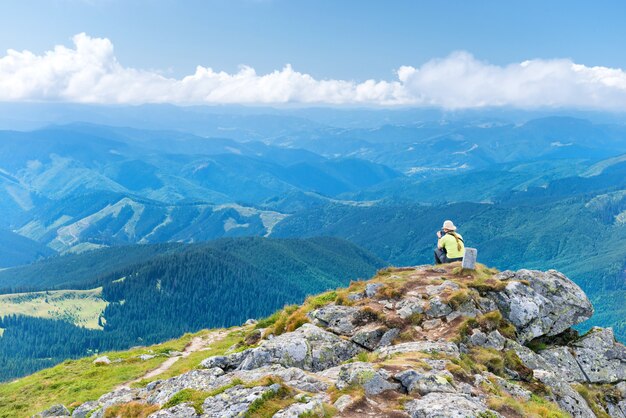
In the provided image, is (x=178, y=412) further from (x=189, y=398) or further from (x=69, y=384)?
(x=69, y=384)

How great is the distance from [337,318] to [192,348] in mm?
22218

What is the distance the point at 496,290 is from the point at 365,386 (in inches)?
717

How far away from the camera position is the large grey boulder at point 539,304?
31.9 meters

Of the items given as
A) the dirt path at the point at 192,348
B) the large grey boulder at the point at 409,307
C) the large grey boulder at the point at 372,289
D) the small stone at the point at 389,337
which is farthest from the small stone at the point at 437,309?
the dirt path at the point at 192,348

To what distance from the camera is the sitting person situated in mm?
40850

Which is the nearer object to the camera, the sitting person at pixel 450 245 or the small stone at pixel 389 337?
the small stone at pixel 389 337

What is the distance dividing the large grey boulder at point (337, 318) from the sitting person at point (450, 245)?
13593 mm

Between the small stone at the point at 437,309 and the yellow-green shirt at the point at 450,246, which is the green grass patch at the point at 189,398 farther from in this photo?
the yellow-green shirt at the point at 450,246

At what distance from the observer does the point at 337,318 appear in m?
31.6

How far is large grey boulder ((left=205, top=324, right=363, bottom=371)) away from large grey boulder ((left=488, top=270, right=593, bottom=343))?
12.4 meters

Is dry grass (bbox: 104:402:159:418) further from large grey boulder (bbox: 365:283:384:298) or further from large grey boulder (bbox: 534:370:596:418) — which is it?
large grey boulder (bbox: 534:370:596:418)

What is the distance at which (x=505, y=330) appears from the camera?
2988 centimetres

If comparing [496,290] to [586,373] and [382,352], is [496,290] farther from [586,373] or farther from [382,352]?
[382,352]

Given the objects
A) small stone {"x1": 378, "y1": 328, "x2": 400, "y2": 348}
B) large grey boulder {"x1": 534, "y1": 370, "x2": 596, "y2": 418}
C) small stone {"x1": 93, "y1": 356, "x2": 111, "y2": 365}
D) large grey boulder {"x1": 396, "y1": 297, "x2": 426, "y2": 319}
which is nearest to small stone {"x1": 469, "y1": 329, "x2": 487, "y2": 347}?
large grey boulder {"x1": 534, "y1": 370, "x2": 596, "y2": 418}
